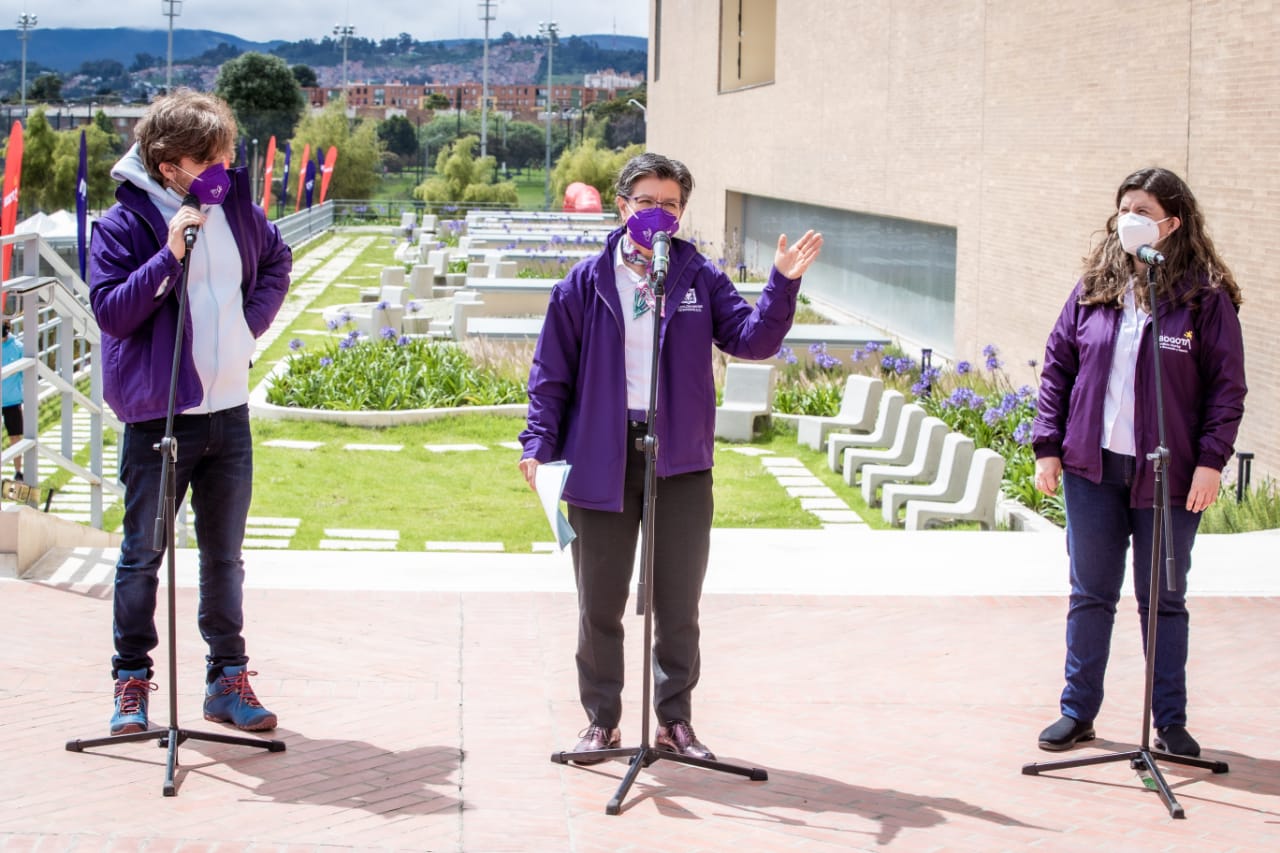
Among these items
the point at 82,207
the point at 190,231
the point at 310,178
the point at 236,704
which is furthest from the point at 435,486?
the point at 310,178

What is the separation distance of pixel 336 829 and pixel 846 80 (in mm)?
21542

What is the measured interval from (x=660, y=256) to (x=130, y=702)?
2112 mm

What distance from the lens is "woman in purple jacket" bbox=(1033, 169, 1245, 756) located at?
4.89 meters

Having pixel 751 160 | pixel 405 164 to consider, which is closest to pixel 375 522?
pixel 751 160

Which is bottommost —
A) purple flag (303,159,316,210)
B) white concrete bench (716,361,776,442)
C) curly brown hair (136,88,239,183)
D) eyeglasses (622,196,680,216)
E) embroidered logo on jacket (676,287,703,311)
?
white concrete bench (716,361,776,442)

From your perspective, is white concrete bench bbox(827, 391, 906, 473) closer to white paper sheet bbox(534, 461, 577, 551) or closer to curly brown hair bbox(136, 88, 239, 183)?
white paper sheet bbox(534, 461, 577, 551)

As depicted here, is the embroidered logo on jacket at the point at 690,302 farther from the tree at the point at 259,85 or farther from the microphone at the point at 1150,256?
the tree at the point at 259,85

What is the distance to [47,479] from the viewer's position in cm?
1375

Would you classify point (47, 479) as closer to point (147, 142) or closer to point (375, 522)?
point (375, 522)

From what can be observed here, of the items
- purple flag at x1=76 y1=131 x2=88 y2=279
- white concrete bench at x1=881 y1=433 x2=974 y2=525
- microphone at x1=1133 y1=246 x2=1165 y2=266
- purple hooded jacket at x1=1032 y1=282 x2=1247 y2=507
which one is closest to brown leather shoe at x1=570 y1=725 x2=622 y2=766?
purple hooded jacket at x1=1032 y1=282 x2=1247 y2=507

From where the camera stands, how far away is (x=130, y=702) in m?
4.97

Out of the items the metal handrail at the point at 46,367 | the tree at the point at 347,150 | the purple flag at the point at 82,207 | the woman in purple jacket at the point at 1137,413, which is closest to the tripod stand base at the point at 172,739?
the woman in purple jacket at the point at 1137,413

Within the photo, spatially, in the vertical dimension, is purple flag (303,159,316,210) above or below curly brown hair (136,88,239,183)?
above

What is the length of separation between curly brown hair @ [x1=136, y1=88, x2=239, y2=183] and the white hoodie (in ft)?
0.26
